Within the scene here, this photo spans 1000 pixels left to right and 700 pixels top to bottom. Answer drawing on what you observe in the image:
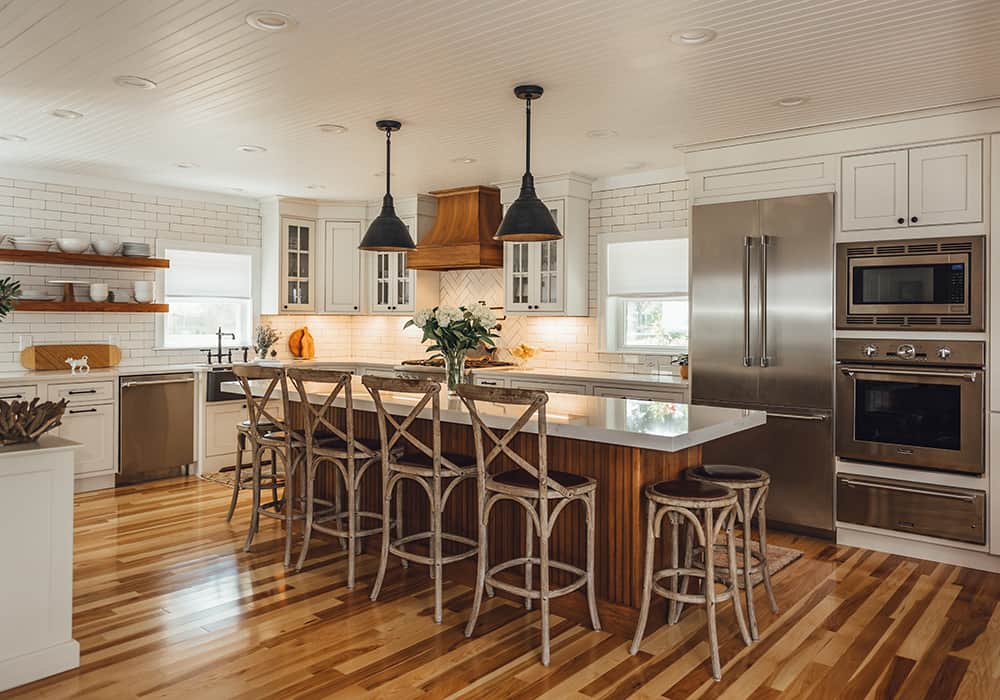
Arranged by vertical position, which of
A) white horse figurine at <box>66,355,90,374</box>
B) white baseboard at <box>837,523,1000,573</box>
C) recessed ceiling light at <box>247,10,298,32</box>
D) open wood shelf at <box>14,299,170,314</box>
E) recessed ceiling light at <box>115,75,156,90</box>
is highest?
recessed ceiling light at <box>115,75,156,90</box>

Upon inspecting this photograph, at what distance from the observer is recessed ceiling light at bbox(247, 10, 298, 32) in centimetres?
311

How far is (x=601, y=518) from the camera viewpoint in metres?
3.50

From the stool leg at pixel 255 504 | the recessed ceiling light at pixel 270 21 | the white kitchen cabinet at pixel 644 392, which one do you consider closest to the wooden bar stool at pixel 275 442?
the stool leg at pixel 255 504

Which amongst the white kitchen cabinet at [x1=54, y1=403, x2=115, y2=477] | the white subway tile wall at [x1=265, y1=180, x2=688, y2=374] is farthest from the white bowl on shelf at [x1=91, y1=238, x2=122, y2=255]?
the white subway tile wall at [x1=265, y1=180, x2=688, y2=374]

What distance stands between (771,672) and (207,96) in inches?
156

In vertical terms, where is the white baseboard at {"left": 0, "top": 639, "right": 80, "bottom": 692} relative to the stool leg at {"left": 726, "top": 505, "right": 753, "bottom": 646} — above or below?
below

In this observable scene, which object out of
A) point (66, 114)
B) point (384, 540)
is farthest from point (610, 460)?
point (66, 114)

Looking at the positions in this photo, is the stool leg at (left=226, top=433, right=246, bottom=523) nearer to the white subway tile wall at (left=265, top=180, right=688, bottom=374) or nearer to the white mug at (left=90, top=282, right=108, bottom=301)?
the white mug at (left=90, top=282, right=108, bottom=301)

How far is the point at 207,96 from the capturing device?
4.26 meters

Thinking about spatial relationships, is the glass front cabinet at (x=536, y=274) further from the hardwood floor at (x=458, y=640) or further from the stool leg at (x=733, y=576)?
the stool leg at (x=733, y=576)

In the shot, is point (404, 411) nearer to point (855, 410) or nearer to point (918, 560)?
point (855, 410)

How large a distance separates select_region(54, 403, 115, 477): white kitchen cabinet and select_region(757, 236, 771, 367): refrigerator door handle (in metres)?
4.99

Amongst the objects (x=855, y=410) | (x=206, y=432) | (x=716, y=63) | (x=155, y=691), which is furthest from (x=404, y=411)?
(x=206, y=432)

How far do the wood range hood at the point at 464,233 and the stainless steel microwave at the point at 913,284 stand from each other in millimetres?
3125
